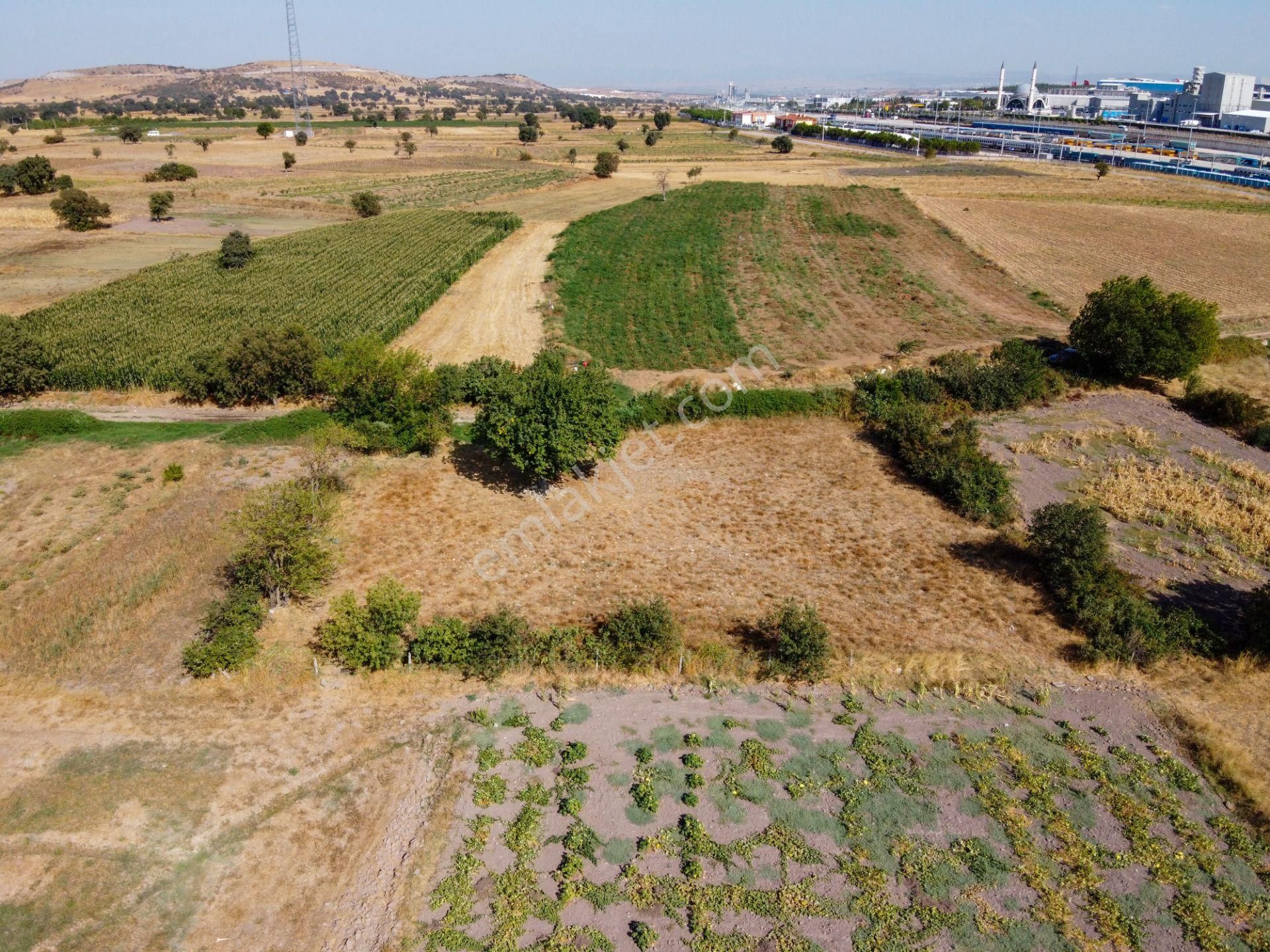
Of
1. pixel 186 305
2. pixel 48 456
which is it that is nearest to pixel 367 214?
pixel 186 305

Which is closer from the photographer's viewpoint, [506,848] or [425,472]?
[506,848]

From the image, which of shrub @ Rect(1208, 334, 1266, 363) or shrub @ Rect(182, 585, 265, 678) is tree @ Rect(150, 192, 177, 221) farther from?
shrub @ Rect(1208, 334, 1266, 363)

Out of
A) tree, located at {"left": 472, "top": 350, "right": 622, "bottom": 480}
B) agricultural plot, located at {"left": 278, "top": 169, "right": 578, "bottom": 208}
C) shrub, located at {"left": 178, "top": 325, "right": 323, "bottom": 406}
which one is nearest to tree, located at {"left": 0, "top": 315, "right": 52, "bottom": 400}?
shrub, located at {"left": 178, "top": 325, "right": 323, "bottom": 406}

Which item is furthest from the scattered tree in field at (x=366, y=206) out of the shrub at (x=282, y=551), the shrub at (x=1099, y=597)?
the shrub at (x=1099, y=597)

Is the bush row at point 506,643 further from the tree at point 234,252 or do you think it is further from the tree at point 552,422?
the tree at point 234,252

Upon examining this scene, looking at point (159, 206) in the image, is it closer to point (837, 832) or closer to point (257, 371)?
point (257, 371)

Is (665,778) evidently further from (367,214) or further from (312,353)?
(367,214)

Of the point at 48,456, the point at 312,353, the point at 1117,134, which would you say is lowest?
the point at 48,456

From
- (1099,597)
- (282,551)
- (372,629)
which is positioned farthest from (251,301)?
(1099,597)
